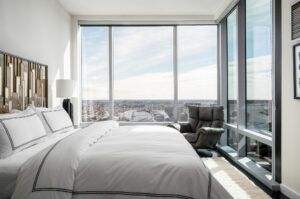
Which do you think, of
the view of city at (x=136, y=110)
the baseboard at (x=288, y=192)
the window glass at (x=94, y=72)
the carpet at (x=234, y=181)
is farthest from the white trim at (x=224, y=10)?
the baseboard at (x=288, y=192)

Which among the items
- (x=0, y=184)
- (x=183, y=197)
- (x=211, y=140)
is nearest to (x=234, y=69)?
(x=211, y=140)

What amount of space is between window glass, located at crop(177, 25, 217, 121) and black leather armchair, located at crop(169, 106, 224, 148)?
0.61 meters

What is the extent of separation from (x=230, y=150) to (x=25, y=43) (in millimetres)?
3944

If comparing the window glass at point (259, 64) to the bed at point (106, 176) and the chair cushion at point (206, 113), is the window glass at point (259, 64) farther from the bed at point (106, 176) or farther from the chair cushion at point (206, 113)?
the bed at point (106, 176)

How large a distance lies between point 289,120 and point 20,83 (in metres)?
3.30

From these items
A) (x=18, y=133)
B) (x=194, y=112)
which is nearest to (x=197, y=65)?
(x=194, y=112)

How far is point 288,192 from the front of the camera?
7.77 ft

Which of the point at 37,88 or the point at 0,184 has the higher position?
the point at 37,88

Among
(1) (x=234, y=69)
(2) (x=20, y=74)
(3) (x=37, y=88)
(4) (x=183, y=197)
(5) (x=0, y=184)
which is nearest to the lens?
(4) (x=183, y=197)

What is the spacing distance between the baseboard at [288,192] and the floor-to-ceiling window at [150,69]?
8.71ft

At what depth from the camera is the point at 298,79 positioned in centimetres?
220

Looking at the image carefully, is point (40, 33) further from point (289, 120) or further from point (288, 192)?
point (288, 192)

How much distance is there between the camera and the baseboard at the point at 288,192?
226 cm

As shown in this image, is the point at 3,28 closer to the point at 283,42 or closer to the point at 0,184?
the point at 0,184
